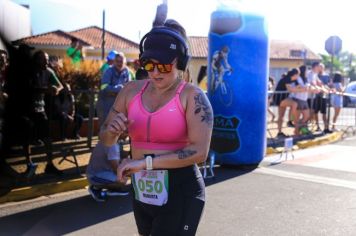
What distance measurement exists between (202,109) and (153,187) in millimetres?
520

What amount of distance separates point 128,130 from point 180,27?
76 centimetres

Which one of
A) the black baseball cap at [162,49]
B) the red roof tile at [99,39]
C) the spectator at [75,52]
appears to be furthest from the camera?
the red roof tile at [99,39]

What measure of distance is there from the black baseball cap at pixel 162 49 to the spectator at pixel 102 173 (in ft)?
11.6

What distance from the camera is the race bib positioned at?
256 centimetres

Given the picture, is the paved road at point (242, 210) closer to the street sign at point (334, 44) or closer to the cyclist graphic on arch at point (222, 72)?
the cyclist graphic on arch at point (222, 72)

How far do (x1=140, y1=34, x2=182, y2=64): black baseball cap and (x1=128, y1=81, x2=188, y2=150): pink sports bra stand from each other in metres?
0.21

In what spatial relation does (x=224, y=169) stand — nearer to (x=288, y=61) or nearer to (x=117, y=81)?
(x=117, y=81)

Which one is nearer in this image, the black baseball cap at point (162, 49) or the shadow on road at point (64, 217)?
the black baseball cap at point (162, 49)

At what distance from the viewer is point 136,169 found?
2.36m

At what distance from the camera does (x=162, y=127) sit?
2512mm

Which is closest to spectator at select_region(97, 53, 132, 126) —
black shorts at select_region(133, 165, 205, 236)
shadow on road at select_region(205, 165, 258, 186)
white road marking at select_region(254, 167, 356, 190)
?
shadow on road at select_region(205, 165, 258, 186)

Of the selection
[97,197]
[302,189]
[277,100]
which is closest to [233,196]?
[302,189]

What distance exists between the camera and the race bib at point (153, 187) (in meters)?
2.56

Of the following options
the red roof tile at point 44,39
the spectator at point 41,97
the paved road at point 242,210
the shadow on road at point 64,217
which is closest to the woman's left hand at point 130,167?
the red roof tile at point 44,39
